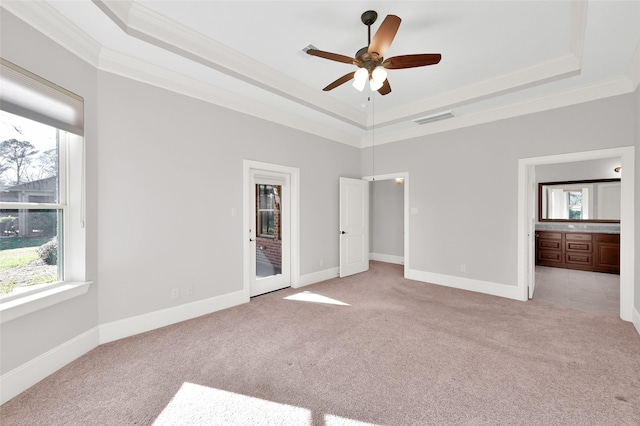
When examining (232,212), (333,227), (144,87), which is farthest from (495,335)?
(144,87)

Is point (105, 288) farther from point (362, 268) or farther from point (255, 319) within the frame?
point (362, 268)

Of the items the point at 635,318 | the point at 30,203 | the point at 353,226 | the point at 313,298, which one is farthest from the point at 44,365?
the point at 635,318

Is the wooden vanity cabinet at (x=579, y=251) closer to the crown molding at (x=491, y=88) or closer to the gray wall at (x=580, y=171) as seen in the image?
the gray wall at (x=580, y=171)

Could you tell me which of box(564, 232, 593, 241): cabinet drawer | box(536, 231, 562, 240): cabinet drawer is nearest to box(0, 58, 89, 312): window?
box(536, 231, 562, 240): cabinet drawer

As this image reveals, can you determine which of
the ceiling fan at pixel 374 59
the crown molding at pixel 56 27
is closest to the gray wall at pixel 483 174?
the ceiling fan at pixel 374 59

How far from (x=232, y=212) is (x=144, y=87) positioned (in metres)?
1.71

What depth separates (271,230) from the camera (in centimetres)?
456

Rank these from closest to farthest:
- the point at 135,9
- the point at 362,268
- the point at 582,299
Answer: the point at 135,9 < the point at 582,299 < the point at 362,268

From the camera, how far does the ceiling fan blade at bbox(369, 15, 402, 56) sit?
6.11ft

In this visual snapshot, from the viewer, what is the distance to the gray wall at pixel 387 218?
678 cm

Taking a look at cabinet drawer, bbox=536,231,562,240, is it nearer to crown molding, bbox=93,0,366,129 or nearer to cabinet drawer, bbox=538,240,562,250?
cabinet drawer, bbox=538,240,562,250

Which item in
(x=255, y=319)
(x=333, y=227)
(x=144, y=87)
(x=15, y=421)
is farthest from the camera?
(x=333, y=227)

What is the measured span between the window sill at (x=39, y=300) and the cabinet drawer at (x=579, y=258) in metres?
8.50

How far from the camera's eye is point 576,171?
6.08m
